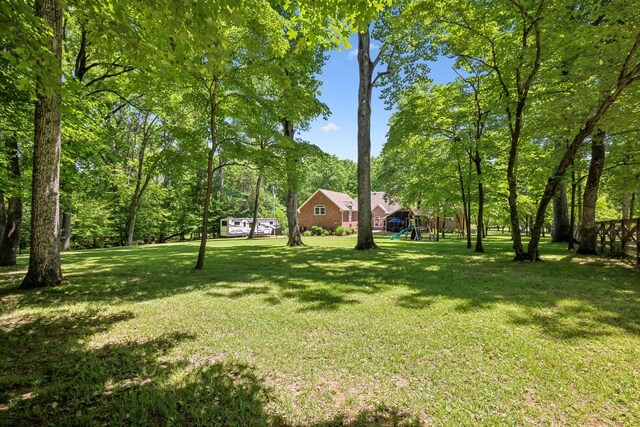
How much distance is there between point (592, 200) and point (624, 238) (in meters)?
1.95

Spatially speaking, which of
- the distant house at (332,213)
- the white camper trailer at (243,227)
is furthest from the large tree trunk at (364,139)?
the distant house at (332,213)

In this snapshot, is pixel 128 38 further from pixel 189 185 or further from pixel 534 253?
pixel 189 185

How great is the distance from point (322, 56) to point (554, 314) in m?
17.8

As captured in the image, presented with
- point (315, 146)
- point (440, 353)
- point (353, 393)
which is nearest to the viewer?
point (353, 393)

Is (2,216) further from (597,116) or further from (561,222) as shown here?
(561,222)

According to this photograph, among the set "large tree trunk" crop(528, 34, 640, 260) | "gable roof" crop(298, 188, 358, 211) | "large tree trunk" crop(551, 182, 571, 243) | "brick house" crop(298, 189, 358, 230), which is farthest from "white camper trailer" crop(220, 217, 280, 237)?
"large tree trunk" crop(528, 34, 640, 260)

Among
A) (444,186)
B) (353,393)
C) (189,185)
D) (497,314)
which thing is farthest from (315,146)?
(189,185)

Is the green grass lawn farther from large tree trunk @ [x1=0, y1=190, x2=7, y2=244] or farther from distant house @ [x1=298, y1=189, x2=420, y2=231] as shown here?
distant house @ [x1=298, y1=189, x2=420, y2=231]

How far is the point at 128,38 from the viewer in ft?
15.3

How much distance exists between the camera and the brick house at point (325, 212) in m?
41.9

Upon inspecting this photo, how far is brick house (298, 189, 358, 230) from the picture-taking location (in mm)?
41906

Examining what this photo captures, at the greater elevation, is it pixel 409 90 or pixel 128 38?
pixel 409 90

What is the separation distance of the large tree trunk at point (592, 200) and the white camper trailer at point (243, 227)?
3262 centimetres

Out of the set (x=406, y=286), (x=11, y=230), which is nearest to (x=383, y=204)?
(x=406, y=286)
